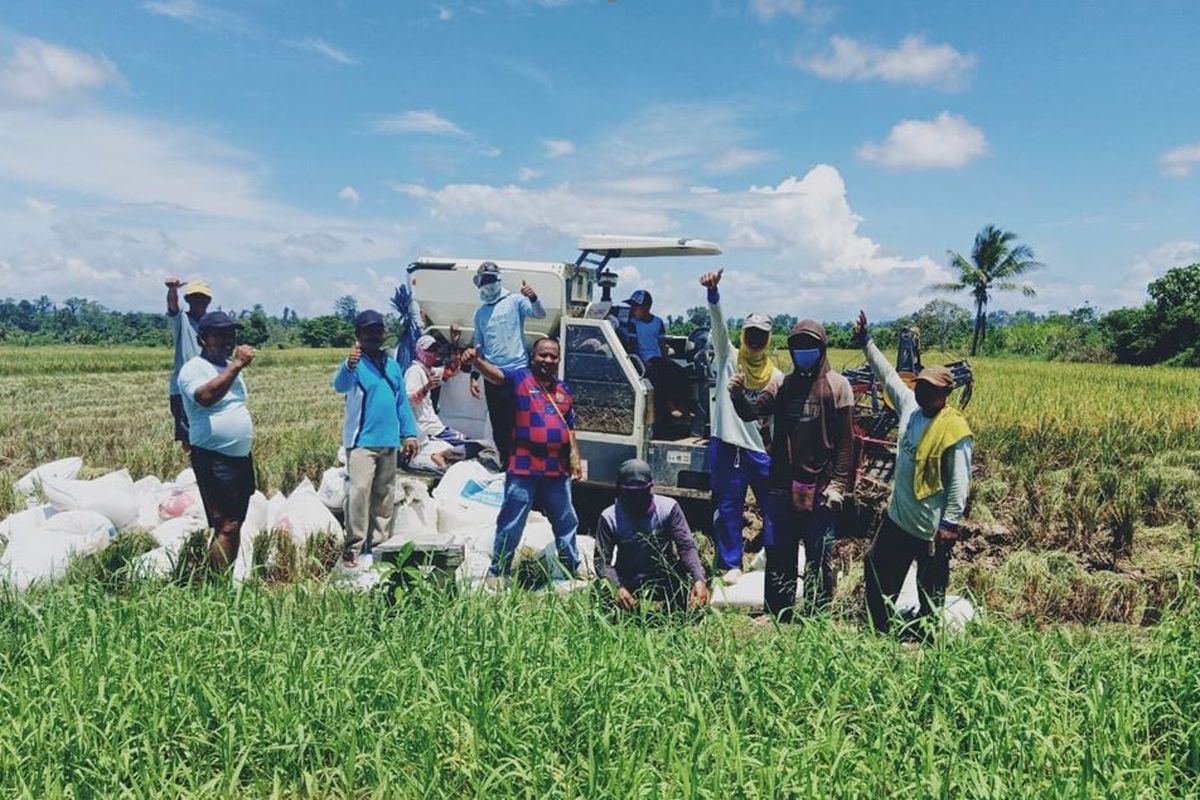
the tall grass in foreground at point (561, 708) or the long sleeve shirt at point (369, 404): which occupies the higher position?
the long sleeve shirt at point (369, 404)

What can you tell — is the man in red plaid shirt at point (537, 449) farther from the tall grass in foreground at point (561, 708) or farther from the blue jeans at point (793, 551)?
the tall grass in foreground at point (561, 708)

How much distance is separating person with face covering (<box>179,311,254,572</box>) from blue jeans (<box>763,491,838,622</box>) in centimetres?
310

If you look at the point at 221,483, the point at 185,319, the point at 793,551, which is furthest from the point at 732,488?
the point at 185,319

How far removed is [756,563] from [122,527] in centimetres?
463

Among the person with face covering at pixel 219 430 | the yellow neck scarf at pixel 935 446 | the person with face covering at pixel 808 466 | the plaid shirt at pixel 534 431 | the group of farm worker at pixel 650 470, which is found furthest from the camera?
the plaid shirt at pixel 534 431

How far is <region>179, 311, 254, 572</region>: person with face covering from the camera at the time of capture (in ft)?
14.6

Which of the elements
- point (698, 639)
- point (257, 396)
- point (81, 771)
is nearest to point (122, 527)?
point (81, 771)

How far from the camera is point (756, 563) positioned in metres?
5.61

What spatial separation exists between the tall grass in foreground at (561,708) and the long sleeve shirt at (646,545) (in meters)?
0.79

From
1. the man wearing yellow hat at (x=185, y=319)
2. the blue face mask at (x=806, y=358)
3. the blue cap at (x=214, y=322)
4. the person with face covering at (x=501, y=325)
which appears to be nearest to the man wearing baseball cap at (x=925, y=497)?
the blue face mask at (x=806, y=358)

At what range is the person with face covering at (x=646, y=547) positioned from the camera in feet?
13.2

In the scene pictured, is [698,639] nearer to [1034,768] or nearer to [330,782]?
[1034,768]

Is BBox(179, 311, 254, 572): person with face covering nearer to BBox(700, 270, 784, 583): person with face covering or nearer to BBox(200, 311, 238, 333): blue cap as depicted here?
BBox(200, 311, 238, 333): blue cap

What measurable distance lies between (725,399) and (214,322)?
3273 millimetres
